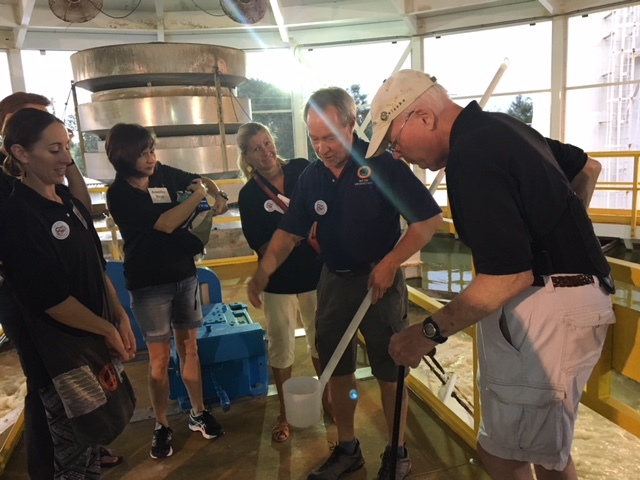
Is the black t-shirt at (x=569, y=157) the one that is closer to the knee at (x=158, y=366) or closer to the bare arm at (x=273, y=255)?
the bare arm at (x=273, y=255)

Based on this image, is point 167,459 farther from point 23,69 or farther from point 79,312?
point 23,69

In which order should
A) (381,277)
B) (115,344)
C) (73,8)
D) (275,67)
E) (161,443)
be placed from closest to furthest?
1. (115,344)
2. (381,277)
3. (161,443)
4. (73,8)
5. (275,67)

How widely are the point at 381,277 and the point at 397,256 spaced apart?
111 millimetres

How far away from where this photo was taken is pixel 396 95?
144cm

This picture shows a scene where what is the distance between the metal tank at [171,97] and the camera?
5.56m

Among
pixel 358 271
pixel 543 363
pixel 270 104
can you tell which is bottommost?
pixel 543 363

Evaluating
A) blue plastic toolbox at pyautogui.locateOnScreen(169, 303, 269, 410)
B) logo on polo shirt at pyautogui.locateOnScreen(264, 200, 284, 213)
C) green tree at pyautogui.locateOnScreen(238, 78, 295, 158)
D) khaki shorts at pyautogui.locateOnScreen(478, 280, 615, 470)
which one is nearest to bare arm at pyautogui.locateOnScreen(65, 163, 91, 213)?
logo on polo shirt at pyautogui.locateOnScreen(264, 200, 284, 213)

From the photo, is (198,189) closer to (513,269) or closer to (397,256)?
(397,256)

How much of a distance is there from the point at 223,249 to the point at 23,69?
6.33 meters

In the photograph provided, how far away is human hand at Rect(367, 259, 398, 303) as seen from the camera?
1986 mm

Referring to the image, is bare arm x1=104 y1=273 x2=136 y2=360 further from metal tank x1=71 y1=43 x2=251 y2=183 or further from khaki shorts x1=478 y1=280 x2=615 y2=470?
metal tank x1=71 y1=43 x2=251 y2=183

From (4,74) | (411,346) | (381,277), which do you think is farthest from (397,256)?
(4,74)

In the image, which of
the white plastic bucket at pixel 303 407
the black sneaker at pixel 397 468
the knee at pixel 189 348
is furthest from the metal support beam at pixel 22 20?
the black sneaker at pixel 397 468

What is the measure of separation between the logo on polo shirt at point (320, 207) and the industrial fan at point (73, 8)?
595cm
